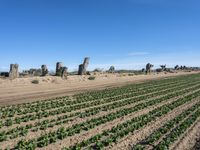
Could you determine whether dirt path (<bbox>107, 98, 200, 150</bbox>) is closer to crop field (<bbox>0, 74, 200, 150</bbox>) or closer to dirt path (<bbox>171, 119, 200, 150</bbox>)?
crop field (<bbox>0, 74, 200, 150</bbox>)

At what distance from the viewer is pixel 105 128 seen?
20453mm

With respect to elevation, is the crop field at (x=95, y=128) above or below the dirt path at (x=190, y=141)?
above

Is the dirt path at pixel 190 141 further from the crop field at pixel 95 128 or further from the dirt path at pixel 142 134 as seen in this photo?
the dirt path at pixel 142 134

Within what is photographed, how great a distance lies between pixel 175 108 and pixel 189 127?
327 inches

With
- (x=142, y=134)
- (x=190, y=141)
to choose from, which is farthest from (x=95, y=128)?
(x=190, y=141)

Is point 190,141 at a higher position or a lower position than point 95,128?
lower

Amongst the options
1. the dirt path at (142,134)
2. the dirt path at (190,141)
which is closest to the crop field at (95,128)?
the dirt path at (142,134)

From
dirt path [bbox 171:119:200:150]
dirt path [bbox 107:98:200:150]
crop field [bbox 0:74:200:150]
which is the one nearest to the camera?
dirt path [bbox 107:98:200:150]

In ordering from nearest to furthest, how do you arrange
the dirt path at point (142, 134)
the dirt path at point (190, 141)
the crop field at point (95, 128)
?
the dirt path at point (142, 134), the dirt path at point (190, 141), the crop field at point (95, 128)

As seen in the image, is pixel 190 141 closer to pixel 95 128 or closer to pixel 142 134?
pixel 142 134

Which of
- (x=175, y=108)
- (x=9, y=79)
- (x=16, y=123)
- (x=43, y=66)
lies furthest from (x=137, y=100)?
(x=43, y=66)

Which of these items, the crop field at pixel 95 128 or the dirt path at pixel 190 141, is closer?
the dirt path at pixel 190 141

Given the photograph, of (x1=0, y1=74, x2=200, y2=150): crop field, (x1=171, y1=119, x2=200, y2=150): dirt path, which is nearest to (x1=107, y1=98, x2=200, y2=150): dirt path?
(x1=0, y1=74, x2=200, y2=150): crop field

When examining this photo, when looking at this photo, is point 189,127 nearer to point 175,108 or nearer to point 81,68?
point 175,108
